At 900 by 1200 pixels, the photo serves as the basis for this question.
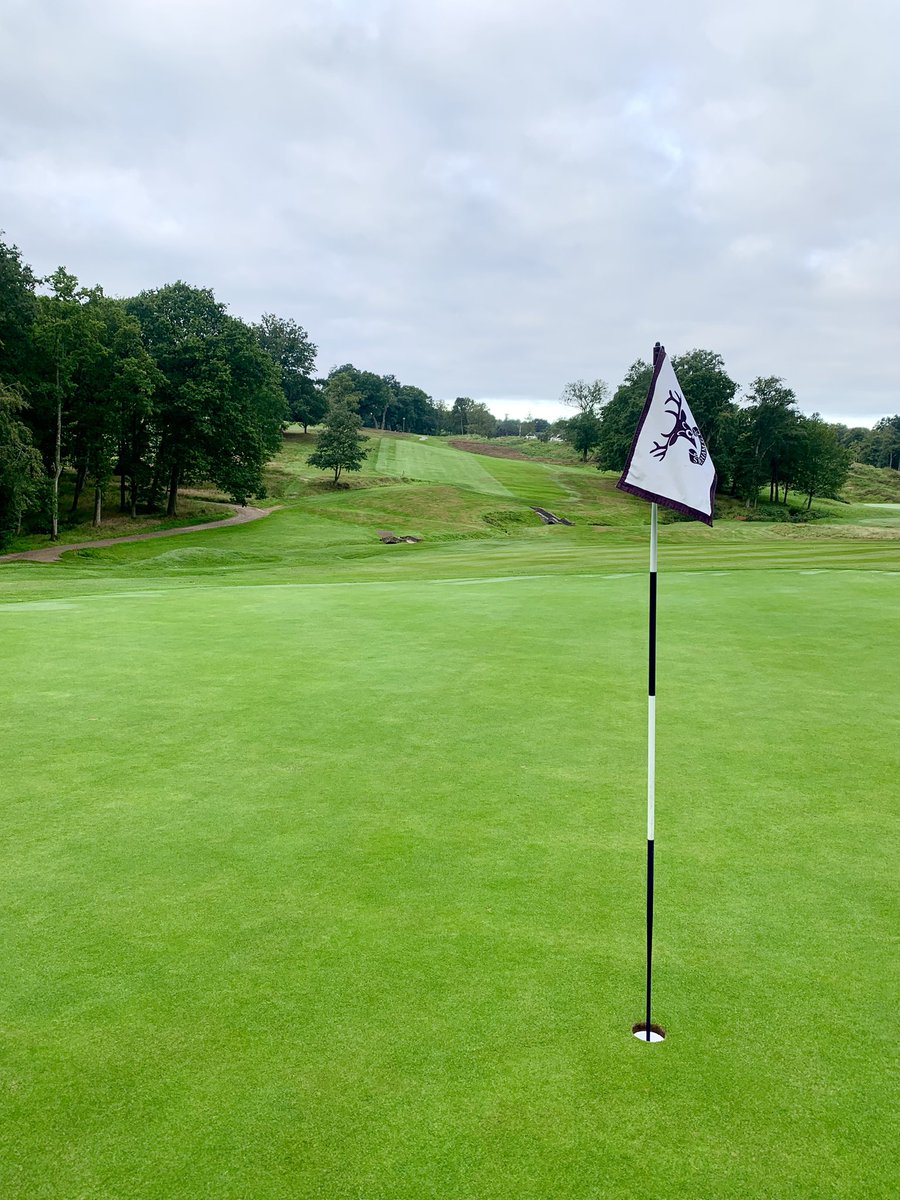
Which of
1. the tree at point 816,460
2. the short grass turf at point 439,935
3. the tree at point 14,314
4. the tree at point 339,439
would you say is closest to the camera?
the short grass turf at point 439,935

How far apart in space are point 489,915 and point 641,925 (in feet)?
2.87

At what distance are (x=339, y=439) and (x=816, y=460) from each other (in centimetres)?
4382

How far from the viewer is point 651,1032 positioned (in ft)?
12.6

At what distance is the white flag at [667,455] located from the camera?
4543 mm

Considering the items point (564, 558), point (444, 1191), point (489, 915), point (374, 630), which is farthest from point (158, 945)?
point (564, 558)

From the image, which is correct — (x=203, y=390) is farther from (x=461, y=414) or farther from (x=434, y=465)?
(x=461, y=414)

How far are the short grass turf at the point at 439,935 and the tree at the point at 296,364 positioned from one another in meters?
101

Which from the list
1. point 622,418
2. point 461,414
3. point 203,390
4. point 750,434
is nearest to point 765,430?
point 750,434

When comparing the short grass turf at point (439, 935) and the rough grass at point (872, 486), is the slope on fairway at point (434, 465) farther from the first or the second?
the short grass turf at point (439, 935)

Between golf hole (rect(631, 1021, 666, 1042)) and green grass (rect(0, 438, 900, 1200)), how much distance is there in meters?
0.04

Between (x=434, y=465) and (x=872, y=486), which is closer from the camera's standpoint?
(x=434, y=465)

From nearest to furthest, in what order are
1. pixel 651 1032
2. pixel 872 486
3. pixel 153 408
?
pixel 651 1032, pixel 153 408, pixel 872 486

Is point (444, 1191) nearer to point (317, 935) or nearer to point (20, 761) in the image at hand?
point (317, 935)

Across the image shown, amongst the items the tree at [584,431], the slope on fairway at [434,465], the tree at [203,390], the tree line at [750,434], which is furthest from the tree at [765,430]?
the tree at [203,390]
